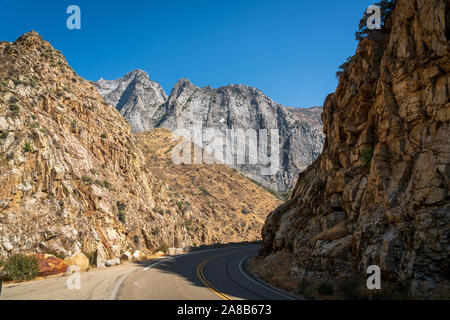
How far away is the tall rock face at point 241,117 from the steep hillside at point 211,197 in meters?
36.0

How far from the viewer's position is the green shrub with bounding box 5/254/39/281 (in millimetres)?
10828

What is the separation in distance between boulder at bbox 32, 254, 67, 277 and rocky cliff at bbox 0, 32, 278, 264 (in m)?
3.56

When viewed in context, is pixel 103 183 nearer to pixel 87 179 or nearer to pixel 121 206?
pixel 87 179

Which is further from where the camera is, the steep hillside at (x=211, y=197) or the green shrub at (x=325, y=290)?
the steep hillside at (x=211, y=197)

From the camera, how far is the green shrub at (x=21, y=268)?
35.5 feet

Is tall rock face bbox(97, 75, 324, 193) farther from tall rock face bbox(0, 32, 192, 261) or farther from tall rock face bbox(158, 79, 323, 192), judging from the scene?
tall rock face bbox(0, 32, 192, 261)

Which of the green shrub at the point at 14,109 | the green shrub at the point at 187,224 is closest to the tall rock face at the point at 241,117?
the green shrub at the point at 187,224

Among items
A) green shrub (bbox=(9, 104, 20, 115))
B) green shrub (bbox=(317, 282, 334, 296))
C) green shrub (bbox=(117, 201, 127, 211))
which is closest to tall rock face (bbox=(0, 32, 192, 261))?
green shrub (bbox=(9, 104, 20, 115))

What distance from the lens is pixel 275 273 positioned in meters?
16.2

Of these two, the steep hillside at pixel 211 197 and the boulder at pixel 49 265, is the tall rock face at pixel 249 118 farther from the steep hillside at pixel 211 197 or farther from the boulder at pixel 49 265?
the boulder at pixel 49 265

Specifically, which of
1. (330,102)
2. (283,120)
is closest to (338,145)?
(330,102)

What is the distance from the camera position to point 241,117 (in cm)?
13888

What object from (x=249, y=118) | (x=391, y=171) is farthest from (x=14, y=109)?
(x=249, y=118)

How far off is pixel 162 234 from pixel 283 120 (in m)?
122
